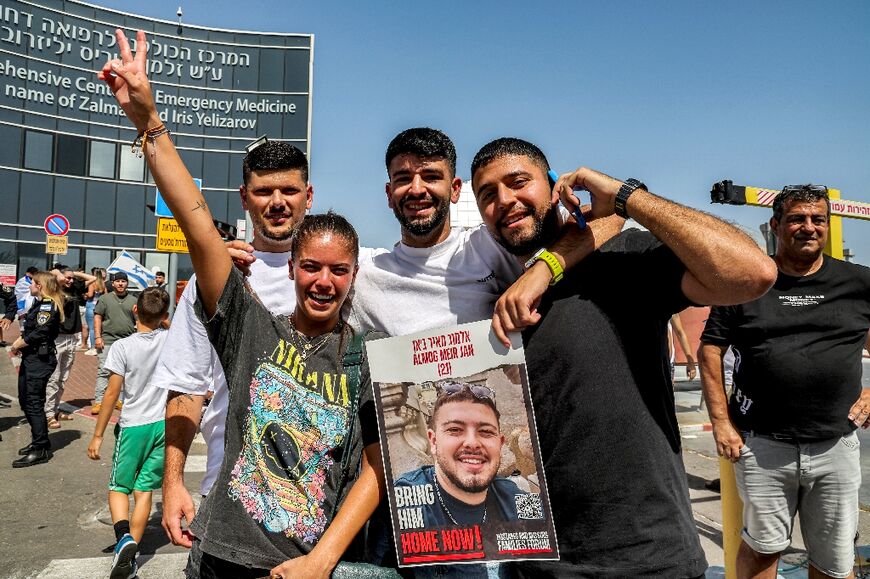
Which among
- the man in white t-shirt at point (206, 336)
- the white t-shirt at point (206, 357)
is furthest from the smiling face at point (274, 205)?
the white t-shirt at point (206, 357)

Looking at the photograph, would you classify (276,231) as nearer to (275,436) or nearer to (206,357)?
(206,357)

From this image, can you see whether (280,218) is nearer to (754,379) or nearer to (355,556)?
(355,556)

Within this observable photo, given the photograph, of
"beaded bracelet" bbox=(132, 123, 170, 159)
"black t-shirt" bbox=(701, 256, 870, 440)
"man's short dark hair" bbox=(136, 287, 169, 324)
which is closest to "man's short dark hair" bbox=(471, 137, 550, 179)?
"beaded bracelet" bbox=(132, 123, 170, 159)

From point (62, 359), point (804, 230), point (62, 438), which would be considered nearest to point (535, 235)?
point (804, 230)

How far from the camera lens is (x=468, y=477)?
1.76 meters

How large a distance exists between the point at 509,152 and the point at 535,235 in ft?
0.92

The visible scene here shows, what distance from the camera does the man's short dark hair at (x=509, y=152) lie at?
2.05m

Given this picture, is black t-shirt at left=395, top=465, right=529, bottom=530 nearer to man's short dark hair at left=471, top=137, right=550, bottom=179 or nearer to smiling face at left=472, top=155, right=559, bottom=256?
smiling face at left=472, top=155, right=559, bottom=256

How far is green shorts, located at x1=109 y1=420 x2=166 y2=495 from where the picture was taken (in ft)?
15.8

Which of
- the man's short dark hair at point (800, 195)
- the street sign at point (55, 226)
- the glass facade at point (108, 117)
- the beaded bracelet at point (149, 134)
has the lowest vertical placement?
the beaded bracelet at point (149, 134)

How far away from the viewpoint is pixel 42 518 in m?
5.66

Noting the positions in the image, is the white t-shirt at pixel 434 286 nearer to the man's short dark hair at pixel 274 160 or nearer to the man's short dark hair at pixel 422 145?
the man's short dark hair at pixel 422 145

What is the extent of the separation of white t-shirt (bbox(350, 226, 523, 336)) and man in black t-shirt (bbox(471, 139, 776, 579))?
0.70 feet

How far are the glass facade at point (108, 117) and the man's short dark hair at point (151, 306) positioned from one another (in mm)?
23812
